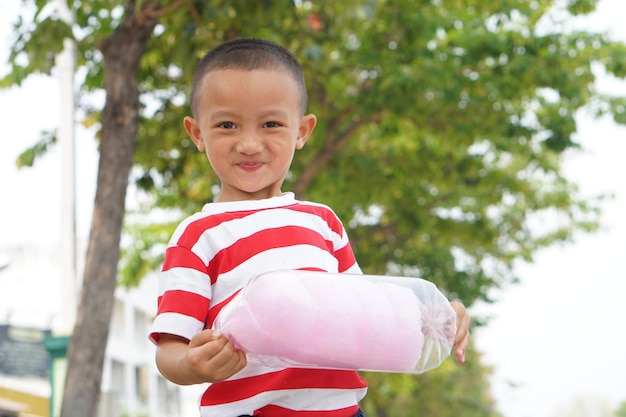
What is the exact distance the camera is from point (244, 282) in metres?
2.07

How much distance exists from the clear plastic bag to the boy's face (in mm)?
422

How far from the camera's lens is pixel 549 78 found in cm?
990

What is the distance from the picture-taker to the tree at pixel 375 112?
650cm

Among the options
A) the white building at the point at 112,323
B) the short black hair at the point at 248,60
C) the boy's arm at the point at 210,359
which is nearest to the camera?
the boy's arm at the point at 210,359

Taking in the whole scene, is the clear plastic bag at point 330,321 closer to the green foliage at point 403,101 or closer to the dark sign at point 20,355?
the green foliage at point 403,101

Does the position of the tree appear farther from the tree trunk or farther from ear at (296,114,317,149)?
ear at (296,114,317,149)

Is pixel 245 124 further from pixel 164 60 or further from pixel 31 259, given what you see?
pixel 31 259

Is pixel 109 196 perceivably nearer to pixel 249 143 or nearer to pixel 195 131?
pixel 195 131

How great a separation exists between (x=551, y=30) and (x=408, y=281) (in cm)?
906

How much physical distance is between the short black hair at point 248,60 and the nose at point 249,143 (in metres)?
0.15

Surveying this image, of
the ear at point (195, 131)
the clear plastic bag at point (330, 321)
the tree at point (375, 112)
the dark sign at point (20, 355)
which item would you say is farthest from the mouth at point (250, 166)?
the dark sign at point (20, 355)

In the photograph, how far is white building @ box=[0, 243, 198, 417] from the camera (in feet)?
84.9

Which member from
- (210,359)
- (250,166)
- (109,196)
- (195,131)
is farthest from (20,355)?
(210,359)

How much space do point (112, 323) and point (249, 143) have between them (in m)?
37.5
